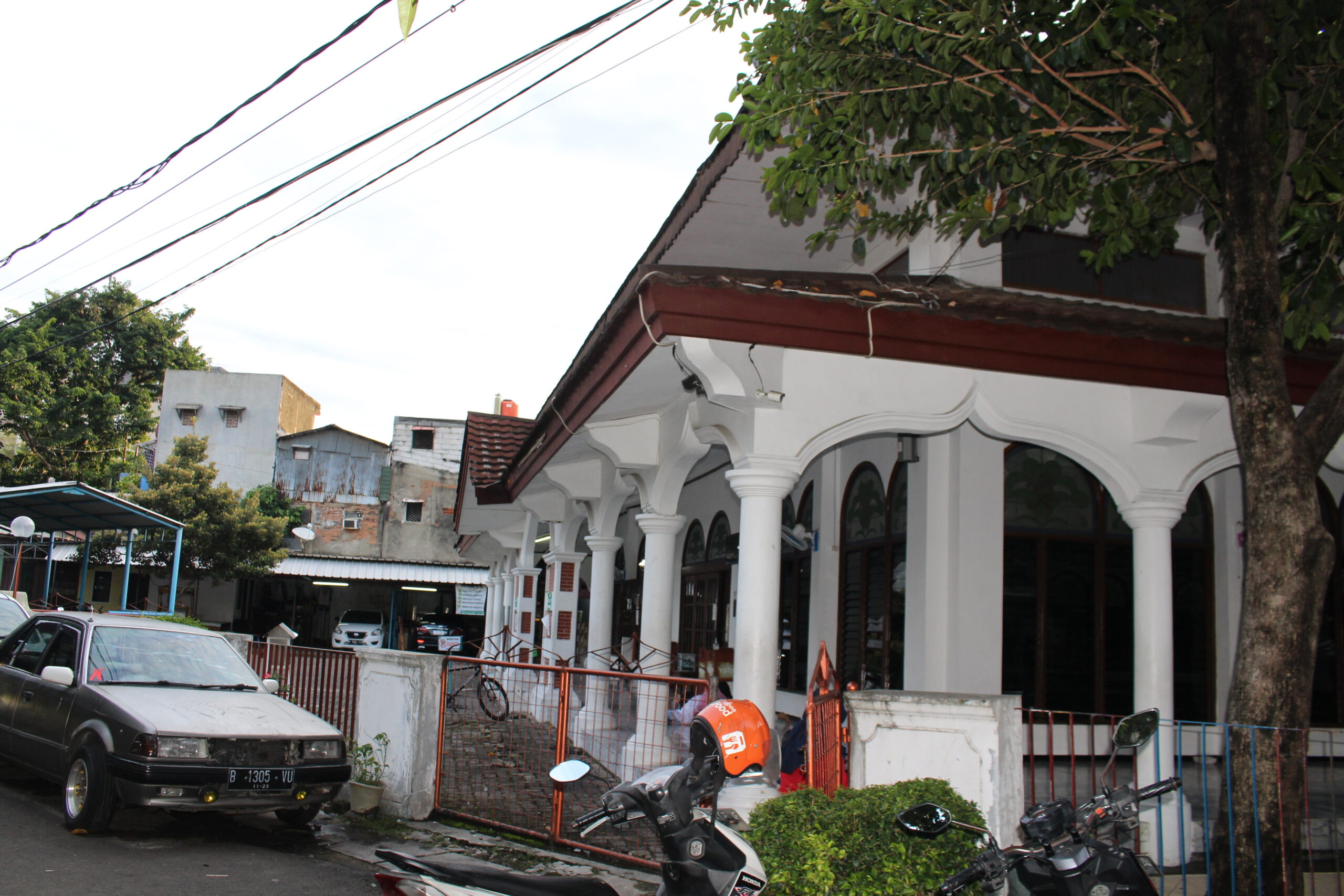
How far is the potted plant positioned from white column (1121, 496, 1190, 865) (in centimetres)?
560

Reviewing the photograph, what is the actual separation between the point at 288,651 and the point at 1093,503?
806 centimetres

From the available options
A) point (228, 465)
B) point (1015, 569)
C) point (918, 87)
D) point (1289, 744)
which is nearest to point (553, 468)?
point (1015, 569)

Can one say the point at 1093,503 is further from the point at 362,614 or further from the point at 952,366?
the point at 362,614

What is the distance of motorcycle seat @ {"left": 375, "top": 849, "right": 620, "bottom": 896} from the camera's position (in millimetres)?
3695

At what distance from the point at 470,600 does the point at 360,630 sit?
21.0 feet

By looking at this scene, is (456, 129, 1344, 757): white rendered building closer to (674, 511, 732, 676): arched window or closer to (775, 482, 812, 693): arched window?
(775, 482, 812, 693): arched window

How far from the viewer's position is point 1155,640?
25.1 ft

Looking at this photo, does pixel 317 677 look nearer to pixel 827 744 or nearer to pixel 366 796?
pixel 366 796

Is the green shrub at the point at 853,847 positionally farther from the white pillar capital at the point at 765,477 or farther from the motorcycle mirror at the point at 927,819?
the white pillar capital at the point at 765,477

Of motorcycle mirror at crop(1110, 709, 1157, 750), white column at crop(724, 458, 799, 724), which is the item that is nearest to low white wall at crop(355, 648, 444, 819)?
white column at crop(724, 458, 799, 724)

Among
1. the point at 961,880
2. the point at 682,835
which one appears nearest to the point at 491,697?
the point at 682,835

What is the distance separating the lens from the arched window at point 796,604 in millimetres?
12781

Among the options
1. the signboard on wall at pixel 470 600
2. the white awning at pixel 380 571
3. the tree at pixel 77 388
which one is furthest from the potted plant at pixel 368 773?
the signboard on wall at pixel 470 600

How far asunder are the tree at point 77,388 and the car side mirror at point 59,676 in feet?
92.2
